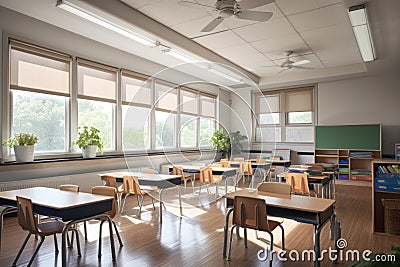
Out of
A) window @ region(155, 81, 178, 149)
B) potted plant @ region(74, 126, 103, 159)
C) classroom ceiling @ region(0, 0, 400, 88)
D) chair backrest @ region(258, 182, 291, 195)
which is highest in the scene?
classroom ceiling @ region(0, 0, 400, 88)

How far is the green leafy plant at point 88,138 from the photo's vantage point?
517 centimetres

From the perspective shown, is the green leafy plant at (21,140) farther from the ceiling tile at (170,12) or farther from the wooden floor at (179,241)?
the ceiling tile at (170,12)

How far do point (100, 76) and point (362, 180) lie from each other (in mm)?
6884

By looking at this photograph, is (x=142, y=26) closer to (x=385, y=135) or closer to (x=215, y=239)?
(x=215, y=239)

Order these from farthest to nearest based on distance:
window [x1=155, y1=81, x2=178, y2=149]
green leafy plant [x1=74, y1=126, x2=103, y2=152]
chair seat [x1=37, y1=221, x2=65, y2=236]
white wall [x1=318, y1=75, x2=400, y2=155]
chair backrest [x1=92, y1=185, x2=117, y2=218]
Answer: white wall [x1=318, y1=75, x2=400, y2=155], window [x1=155, y1=81, x2=178, y2=149], green leafy plant [x1=74, y1=126, x2=103, y2=152], chair backrest [x1=92, y1=185, x2=117, y2=218], chair seat [x1=37, y1=221, x2=65, y2=236]

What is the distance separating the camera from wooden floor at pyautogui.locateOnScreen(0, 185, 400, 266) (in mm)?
2758

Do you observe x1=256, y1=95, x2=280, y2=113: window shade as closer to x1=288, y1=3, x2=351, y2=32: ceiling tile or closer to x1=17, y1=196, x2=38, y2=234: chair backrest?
x1=288, y1=3, x2=351, y2=32: ceiling tile

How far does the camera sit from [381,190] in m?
3.65

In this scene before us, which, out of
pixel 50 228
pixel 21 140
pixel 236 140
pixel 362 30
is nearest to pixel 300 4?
pixel 362 30

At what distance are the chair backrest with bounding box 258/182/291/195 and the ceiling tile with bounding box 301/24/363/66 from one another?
319cm

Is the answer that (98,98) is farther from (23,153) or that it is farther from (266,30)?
(266,30)

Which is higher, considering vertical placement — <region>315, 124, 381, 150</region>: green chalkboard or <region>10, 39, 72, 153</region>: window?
<region>10, 39, 72, 153</region>: window

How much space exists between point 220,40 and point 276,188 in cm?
337

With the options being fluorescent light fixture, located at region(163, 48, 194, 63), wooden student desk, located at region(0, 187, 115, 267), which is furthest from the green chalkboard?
wooden student desk, located at region(0, 187, 115, 267)
